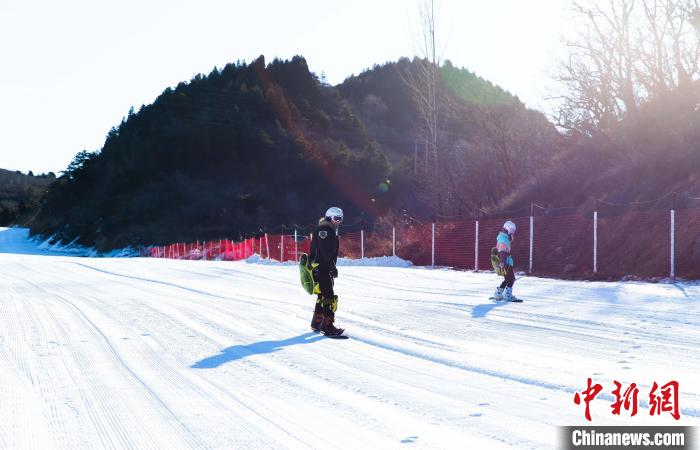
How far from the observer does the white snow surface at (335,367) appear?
5711mm

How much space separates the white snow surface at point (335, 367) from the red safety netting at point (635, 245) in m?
5.02

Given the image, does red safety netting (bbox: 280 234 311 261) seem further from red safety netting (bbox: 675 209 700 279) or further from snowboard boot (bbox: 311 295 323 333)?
snowboard boot (bbox: 311 295 323 333)

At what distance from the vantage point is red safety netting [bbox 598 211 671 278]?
73.7 feet

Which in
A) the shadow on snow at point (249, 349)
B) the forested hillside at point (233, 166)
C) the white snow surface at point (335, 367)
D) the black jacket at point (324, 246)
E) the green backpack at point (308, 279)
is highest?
the forested hillside at point (233, 166)

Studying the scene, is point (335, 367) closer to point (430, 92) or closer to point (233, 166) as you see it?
point (430, 92)

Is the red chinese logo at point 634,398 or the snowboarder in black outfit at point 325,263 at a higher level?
→ the snowboarder in black outfit at point 325,263

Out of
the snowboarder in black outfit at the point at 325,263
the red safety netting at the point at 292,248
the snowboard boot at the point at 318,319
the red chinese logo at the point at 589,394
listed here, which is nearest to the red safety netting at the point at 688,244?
the snowboarder in black outfit at the point at 325,263

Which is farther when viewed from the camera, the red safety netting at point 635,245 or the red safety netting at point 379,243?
the red safety netting at point 379,243

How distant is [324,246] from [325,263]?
0.92 feet

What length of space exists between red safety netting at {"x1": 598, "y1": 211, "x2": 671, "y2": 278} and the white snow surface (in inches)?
A: 198

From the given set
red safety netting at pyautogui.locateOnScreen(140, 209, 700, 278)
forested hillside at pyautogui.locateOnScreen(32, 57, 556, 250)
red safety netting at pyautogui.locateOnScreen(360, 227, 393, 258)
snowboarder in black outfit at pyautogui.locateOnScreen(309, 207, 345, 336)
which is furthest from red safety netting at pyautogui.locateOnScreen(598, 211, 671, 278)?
forested hillside at pyautogui.locateOnScreen(32, 57, 556, 250)

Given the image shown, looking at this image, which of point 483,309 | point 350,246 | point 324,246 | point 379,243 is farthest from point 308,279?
point 350,246

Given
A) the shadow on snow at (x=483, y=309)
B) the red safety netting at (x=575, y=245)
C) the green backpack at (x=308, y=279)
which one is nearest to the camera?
the green backpack at (x=308, y=279)

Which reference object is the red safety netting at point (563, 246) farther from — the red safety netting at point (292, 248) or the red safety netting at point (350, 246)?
the red safety netting at point (292, 248)
